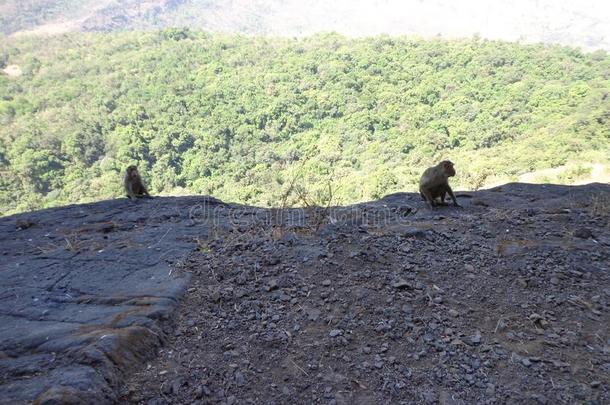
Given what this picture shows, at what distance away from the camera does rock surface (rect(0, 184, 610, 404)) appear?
303 cm

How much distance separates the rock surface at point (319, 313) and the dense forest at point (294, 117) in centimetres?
2262

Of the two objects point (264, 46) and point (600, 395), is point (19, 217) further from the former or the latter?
point (264, 46)

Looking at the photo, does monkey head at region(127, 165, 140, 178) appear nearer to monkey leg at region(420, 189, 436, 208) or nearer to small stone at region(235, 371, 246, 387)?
monkey leg at region(420, 189, 436, 208)

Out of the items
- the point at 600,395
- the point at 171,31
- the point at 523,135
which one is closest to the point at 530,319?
the point at 600,395

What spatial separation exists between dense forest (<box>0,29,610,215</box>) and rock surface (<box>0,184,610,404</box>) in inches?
891

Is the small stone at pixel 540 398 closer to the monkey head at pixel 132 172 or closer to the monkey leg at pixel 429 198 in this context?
the monkey leg at pixel 429 198

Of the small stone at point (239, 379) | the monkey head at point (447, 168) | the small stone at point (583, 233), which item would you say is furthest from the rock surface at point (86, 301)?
the small stone at point (583, 233)

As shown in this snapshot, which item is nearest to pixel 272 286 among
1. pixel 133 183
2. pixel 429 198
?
pixel 429 198

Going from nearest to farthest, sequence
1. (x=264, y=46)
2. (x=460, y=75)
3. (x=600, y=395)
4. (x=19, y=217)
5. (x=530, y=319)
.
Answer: (x=600, y=395)
(x=530, y=319)
(x=19, y=217)
(x=460, y=75)
(x=264, y=46)

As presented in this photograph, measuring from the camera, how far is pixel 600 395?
290 cm

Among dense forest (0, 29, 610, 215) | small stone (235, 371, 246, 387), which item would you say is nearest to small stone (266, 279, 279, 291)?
small stone (235, 371, 246, 387)

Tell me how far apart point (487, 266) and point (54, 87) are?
80.3 m

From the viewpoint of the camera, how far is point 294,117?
57.4 metres

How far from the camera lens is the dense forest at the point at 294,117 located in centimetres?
3941
